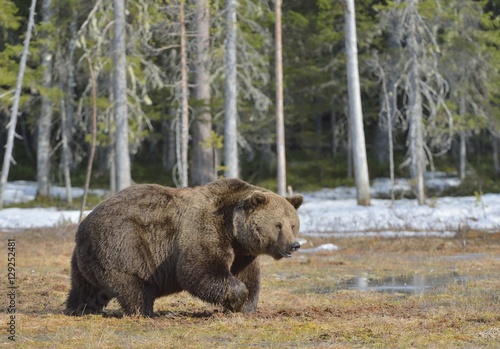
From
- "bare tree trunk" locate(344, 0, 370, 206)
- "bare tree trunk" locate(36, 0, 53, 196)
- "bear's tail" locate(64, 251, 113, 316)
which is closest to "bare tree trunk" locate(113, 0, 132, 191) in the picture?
"bare tree trunk" locate(36, 0, 53, 196)

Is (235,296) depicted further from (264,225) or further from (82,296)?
(82,296)

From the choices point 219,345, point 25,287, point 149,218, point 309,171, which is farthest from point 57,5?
point 219,345

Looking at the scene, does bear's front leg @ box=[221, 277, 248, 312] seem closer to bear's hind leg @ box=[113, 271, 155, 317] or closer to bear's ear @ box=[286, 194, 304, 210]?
bear's hind leg @ box=[113, 271, 155, 317]

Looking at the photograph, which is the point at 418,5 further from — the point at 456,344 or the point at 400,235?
the point at 456,344

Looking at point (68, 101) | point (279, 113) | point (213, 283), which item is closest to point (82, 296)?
point (213, 283)

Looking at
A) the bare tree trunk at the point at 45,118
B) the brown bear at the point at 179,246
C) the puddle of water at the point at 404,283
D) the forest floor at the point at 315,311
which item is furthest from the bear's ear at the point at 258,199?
the bare tree trunk at the point at 45,118

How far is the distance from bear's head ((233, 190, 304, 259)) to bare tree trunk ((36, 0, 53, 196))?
2422 cm

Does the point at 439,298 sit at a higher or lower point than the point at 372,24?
lower

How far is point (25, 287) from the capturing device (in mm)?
12078

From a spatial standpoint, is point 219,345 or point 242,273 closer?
point 219,345

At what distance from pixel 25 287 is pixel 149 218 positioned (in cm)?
375

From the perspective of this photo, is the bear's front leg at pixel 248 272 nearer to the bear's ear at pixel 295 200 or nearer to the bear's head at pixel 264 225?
the bear's head at pixel 264 225

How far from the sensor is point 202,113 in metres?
30.2

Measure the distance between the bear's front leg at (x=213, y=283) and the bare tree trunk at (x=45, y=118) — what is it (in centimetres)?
2425
